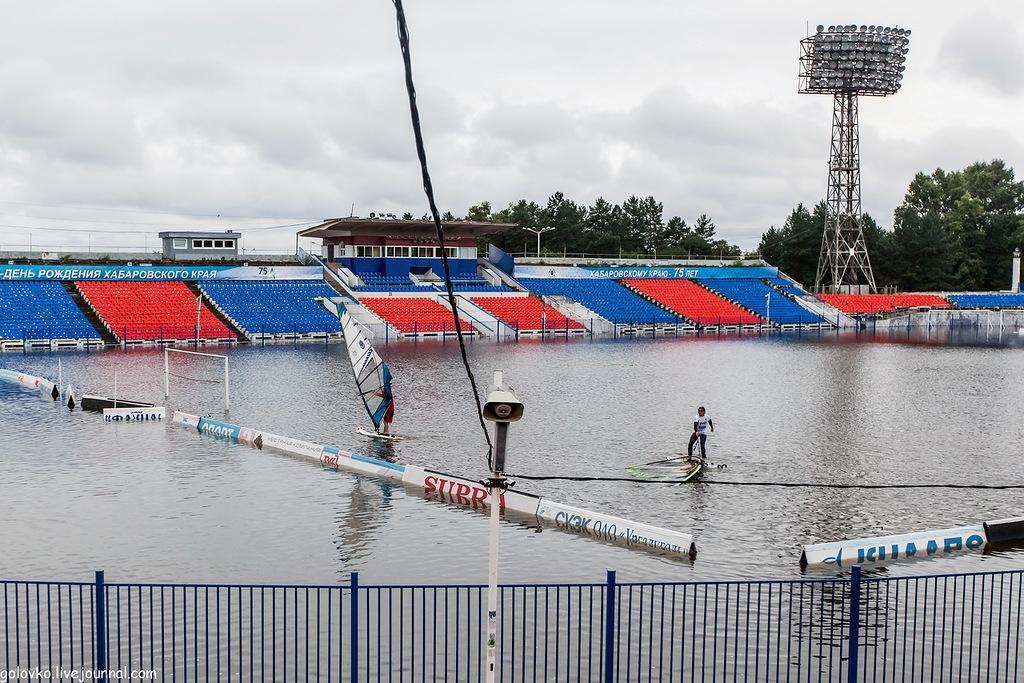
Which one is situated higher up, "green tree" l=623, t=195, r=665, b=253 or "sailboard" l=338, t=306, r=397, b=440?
"green tree" l=623, t=195, r=665, b=253

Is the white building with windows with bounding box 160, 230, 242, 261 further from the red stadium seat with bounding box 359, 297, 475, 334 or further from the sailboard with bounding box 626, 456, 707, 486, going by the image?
the sailboard with bounding box 626, 456, 707, 486

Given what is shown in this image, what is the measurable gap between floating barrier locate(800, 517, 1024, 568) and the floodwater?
0.44 meters

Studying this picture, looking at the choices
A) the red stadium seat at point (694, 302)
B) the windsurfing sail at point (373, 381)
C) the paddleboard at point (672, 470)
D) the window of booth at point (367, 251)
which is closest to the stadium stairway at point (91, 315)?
the window of booth at point (367, 251)

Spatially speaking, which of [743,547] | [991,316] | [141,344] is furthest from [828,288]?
[743,547]

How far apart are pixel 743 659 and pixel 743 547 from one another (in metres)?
6.09

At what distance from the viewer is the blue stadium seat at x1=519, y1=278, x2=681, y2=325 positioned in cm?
9888

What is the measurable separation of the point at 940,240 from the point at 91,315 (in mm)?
113962

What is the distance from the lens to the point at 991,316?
114m

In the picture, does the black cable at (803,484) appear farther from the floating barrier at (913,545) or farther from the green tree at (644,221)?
the green tree at (644,221)

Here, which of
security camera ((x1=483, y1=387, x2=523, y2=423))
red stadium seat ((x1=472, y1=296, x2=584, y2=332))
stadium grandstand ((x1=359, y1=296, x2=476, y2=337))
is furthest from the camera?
red stadium seat ((x1=472, y1=296, x2=584, y2=332))

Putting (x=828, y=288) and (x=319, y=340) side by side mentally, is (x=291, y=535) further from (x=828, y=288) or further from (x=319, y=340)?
(x=828, y=288)

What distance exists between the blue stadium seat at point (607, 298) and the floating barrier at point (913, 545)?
74.6 metres

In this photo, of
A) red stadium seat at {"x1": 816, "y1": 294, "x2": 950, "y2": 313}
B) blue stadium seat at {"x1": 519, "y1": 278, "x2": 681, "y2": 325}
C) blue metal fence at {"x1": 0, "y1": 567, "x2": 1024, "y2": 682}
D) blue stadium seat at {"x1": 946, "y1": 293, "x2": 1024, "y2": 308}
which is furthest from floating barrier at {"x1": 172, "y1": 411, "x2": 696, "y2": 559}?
blue stadium seat at {"x1": 946, "y1": 293, "x2": 1024, "y2": 308}

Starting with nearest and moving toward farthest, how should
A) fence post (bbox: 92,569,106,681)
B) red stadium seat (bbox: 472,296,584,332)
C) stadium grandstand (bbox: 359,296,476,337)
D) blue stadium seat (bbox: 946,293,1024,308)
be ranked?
1. fence post (bbox: 92,569,106,681)
2. stadium grandstand (bbox: 359,296,476,337)
3. red stadium seat (bbox: 472,296,584,332)
4. blue stadium seat (bbox: 946,293,1024,308)
